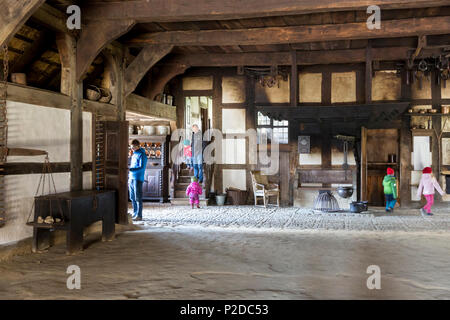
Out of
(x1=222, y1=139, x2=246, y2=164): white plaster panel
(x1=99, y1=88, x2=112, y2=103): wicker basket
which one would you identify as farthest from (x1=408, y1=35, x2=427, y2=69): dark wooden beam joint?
(x1=99, y1=88, x2=112, y2=103): wicker basket

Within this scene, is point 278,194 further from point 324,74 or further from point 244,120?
point 324,74

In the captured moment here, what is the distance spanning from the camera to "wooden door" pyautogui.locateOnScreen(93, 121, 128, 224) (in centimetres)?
745

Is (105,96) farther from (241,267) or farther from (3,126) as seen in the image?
(241,267)

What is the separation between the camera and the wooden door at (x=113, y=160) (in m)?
7.45

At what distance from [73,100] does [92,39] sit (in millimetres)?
1029

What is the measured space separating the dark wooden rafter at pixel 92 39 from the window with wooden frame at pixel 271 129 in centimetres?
584

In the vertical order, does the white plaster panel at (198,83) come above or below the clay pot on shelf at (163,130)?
above

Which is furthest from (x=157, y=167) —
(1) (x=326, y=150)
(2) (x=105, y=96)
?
(1) (x=326, y=150)

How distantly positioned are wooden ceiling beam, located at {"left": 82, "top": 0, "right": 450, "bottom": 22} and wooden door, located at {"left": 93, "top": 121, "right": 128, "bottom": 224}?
189cm

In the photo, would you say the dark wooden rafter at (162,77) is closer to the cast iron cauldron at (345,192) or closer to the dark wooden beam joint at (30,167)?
the dark wooden beam joint at (30,167)

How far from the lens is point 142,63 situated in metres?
8.59

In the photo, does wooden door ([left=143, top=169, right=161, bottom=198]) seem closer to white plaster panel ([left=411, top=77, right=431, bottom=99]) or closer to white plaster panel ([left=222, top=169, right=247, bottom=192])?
white plaster panel ([left=222, top=169, right=247, bottom=192])

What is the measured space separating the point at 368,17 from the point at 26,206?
6.46 meters

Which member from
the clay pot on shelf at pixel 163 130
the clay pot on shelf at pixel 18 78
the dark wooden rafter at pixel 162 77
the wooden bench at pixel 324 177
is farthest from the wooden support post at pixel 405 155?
the clay pot on shelf at pixel 18 78
